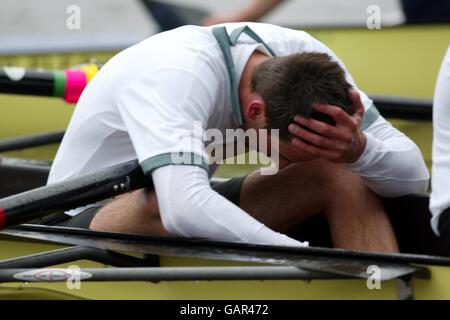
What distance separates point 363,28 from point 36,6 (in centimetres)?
540

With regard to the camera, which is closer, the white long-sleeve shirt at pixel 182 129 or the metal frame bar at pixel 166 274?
the metal frame bar at pixel 166 274

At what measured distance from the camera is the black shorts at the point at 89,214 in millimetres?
3324

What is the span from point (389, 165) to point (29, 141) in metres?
2.13

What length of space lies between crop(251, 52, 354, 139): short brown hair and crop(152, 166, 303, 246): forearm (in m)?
0.25

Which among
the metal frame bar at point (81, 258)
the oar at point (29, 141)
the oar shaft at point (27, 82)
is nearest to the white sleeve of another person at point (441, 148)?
the metal frame bar at point (81, 258)

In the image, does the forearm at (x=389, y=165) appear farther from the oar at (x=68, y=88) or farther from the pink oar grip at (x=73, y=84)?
the pink oar grip at (x=73, y=84)

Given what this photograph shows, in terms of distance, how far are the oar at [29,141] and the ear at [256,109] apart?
1930mm

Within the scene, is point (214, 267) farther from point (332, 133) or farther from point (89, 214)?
point (89, 214)

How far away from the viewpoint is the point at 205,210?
290 centimetres

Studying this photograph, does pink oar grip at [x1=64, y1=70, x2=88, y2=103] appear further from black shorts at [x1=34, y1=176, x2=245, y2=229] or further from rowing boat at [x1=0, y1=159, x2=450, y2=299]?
rowing boat at [x1=0, y1=159, x2=450, y2=299]

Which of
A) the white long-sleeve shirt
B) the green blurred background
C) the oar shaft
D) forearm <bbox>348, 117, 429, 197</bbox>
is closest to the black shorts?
the white long-sleeve shirt
